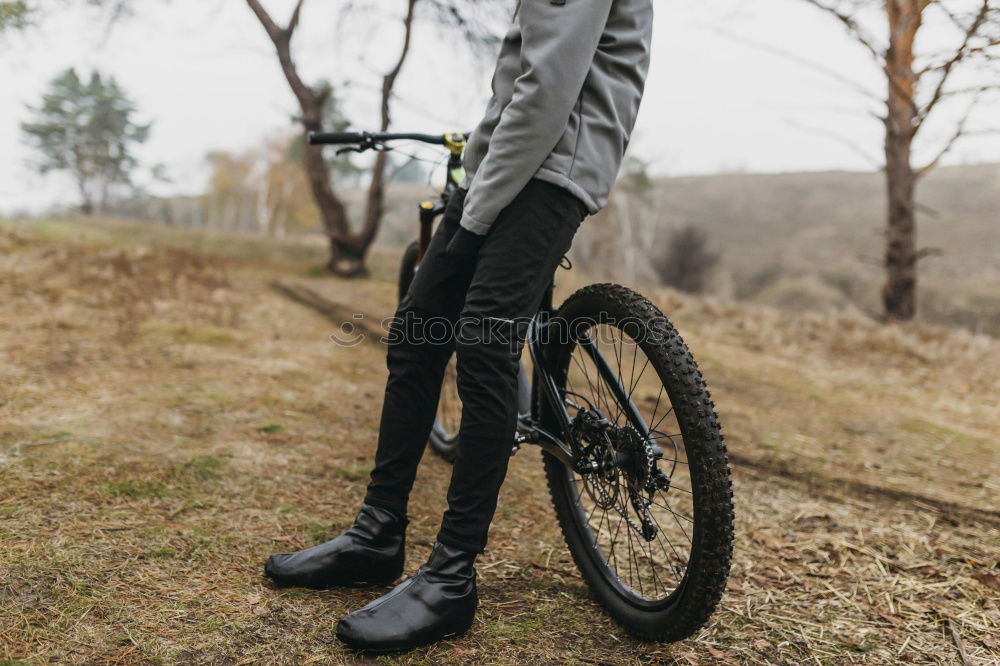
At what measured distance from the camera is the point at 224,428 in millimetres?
2586

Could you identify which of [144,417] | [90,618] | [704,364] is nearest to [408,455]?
[90,618]

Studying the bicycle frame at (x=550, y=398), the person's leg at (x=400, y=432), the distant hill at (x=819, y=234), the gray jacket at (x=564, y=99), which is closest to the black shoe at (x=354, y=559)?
the person's leg at (x=400, y=432)

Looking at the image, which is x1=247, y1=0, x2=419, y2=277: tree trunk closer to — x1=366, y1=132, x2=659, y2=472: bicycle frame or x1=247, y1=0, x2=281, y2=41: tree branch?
x1=247, y1=0, x2=281, y2=41: tree branch

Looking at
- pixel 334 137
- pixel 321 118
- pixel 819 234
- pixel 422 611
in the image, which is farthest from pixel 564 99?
pixel 819 234

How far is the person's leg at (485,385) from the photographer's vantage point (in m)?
1.41

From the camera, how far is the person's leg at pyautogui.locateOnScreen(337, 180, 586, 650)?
1.41m

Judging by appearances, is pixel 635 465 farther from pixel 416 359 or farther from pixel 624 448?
pixel 416 359

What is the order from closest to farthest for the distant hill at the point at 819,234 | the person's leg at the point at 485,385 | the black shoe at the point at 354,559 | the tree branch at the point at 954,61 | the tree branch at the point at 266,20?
the person's leg at the point at 485,385
the black shoe at the point at 354,559
the tree branch at the point at 954,61
the tree branch at the point at 266,20
the distant hill at the point at 819,234

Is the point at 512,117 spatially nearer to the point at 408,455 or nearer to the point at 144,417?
the point at 408,455

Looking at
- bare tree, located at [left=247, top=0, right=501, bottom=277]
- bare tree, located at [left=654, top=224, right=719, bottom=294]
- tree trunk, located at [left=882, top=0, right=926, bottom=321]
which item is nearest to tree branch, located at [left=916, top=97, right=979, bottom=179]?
tree trunk, located at [left=882, top=0, right=926, bottom=321]

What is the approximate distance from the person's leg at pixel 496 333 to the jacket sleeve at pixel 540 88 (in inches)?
2.6

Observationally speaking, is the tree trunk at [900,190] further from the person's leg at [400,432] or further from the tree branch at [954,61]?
the person's leg at [400,432]

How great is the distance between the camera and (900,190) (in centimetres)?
687

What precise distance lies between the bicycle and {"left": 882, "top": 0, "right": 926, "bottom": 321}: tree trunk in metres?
6.20
